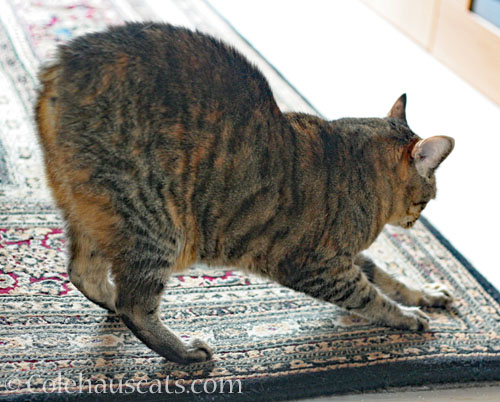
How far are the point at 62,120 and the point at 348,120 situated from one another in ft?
2.59

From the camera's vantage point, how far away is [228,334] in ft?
6.53

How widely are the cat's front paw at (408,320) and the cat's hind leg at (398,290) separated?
9cm

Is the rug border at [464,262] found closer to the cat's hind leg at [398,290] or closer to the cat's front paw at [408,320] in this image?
the cat's hind leg at [398,290]

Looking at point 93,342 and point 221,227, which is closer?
point 221,227

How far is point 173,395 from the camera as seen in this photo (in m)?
1.76

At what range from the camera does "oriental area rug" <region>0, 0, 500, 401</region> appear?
1.79 meters

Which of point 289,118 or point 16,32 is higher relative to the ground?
point 289,118

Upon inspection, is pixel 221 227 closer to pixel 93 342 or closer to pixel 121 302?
pixel 121 302

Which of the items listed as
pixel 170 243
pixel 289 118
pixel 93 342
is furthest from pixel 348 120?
pixel 93 342

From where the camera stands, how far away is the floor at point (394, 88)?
101 inches

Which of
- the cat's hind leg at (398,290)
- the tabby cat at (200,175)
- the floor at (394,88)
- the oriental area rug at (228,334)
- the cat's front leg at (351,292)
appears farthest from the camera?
the floor at (394,88)

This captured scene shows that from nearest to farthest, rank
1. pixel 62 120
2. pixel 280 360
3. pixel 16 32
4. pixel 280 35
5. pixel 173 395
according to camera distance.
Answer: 1. pixel 62 120
2. pixel 173 395
3. pixel 280 360
4. pixel 16 32
5. pixel 280 35

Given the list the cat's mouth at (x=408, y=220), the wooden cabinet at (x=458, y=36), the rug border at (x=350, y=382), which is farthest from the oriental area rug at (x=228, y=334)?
the wooden cabinet at (x=458, y=36)

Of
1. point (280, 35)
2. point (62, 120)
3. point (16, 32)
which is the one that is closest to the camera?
point (62, 120)
